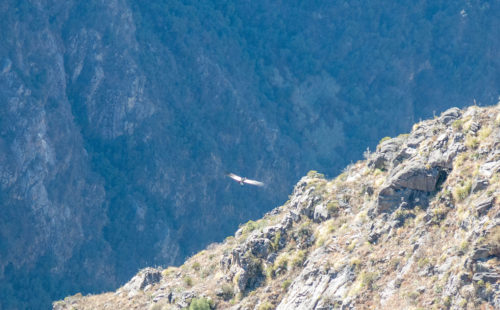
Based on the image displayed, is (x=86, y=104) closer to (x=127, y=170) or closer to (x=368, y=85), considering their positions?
(x=127, y=170)

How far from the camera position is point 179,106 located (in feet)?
459

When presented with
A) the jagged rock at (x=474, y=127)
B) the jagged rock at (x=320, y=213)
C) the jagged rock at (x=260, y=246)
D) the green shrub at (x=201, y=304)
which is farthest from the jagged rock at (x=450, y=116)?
the green shrub at (x=201, y=304)

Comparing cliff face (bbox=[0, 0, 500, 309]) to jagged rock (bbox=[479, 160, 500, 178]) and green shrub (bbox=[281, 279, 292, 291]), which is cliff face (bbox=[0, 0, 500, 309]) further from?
jagged rock (bbox=[479, 160, 500, 178])

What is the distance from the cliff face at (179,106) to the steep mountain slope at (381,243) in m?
64.1

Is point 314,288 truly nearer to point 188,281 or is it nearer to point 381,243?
point 381,243

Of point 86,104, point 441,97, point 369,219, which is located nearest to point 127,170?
point 86,104

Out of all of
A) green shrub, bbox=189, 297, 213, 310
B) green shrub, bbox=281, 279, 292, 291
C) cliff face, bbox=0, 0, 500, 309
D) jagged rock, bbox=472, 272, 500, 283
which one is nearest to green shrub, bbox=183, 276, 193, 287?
green shrub, bbox=189, 297, 213, 310

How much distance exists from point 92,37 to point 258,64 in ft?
96.3

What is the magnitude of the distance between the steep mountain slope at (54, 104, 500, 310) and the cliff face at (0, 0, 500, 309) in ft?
210

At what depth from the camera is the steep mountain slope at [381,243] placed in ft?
125

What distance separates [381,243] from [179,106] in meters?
97.7

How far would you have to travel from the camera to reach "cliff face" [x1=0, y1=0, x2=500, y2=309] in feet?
396

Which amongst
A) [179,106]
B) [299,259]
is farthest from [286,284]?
[179,106]

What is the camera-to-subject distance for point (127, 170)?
133 m
